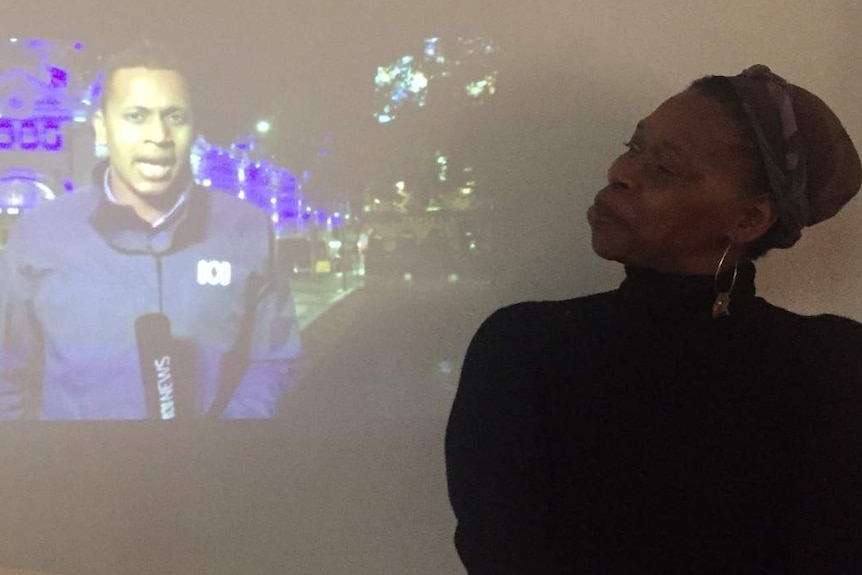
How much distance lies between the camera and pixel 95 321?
1219 mm

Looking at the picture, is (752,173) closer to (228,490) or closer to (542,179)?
(542,179)

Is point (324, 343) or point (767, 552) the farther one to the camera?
point (324, 343)

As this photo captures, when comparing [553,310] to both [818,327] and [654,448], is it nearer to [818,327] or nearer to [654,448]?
[654,448]

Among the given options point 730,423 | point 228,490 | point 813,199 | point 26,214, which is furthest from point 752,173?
point 26,214

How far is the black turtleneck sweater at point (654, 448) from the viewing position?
Result: 943 mm

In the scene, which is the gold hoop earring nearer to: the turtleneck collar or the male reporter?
the turtleneck collar

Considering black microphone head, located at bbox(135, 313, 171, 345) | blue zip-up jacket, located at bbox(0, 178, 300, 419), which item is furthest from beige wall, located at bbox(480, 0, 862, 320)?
black microphone head, located at bbox(135, 313, 171, 345)

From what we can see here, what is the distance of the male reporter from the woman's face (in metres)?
0.55

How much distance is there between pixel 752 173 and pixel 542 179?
1.21 feet

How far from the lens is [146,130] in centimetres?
120

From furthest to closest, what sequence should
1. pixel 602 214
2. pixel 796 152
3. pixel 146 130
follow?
pixel 146 130 → pixel 602 214 → pixel 796 152

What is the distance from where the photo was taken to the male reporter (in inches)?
47.5

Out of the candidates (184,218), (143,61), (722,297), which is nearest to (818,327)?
(722,297)

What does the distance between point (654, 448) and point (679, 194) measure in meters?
0.32
